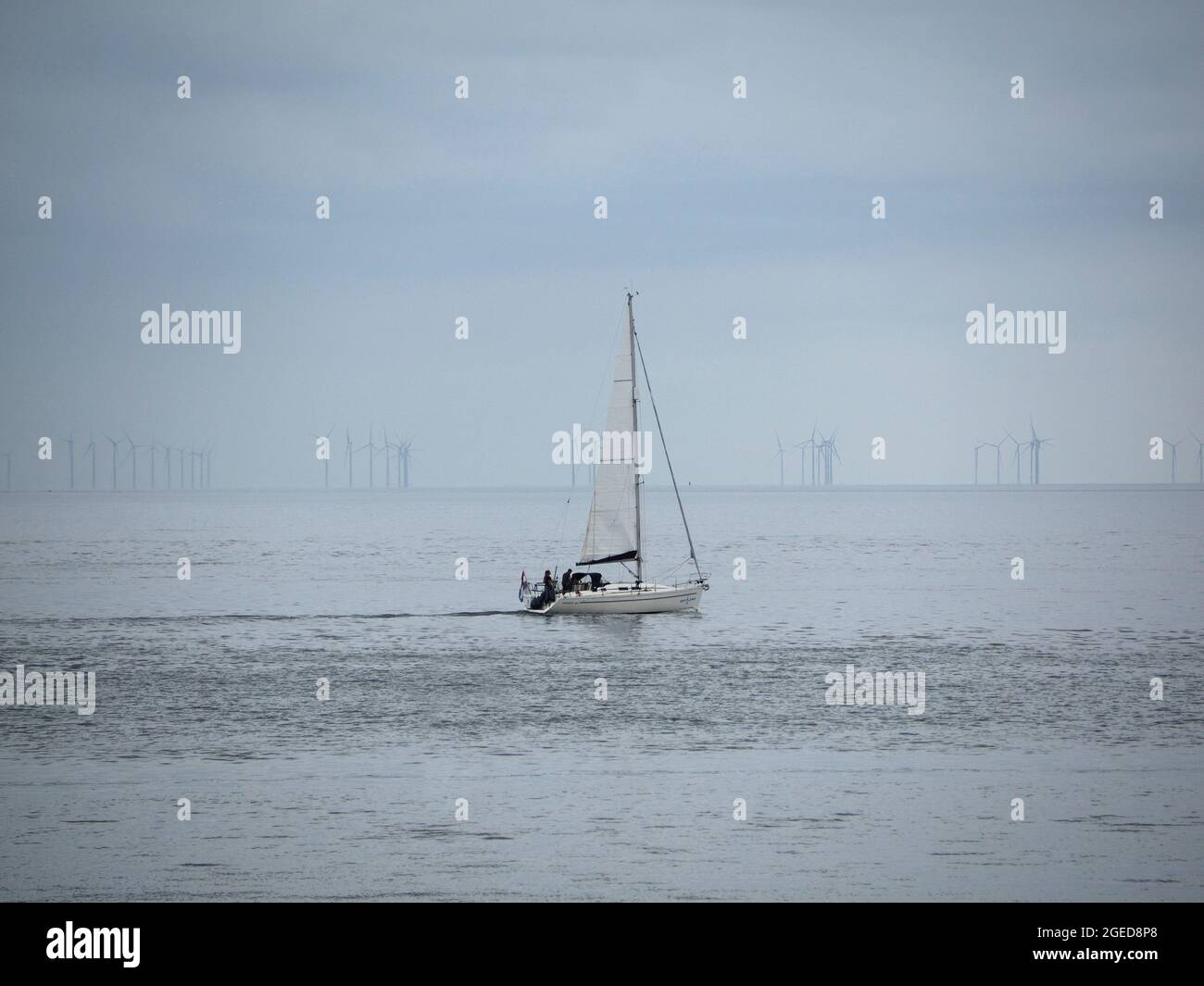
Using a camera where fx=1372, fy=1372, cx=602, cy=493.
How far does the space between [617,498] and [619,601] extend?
21.1 feet

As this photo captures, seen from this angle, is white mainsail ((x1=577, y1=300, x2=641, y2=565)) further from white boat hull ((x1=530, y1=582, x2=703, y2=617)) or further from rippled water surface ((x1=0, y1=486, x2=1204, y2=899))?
rippled water surface ((x1=0, y1=486, x2=1204, y2=899))

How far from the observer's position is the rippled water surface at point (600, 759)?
3169cm

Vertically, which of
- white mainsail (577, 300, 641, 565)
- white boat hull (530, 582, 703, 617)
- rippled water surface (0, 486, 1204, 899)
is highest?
white mainsail (577, 300, 641, 565)

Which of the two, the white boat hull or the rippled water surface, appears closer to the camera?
the rippled water surface

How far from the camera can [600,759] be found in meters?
44.6

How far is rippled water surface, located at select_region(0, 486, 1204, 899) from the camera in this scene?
31.7 metres

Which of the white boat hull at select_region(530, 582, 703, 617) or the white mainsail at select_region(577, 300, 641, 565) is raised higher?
the white mainsail at select_region(577, 300, 641, 565)

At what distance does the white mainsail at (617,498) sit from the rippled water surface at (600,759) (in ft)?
16.1

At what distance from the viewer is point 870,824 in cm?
3569

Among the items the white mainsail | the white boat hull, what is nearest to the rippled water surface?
the white boat hull

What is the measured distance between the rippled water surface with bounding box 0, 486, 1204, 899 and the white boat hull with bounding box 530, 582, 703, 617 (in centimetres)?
125

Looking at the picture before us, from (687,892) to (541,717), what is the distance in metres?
23.0

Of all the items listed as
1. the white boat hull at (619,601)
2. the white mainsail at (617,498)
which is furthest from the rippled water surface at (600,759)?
the white mainsail at (617,498)
